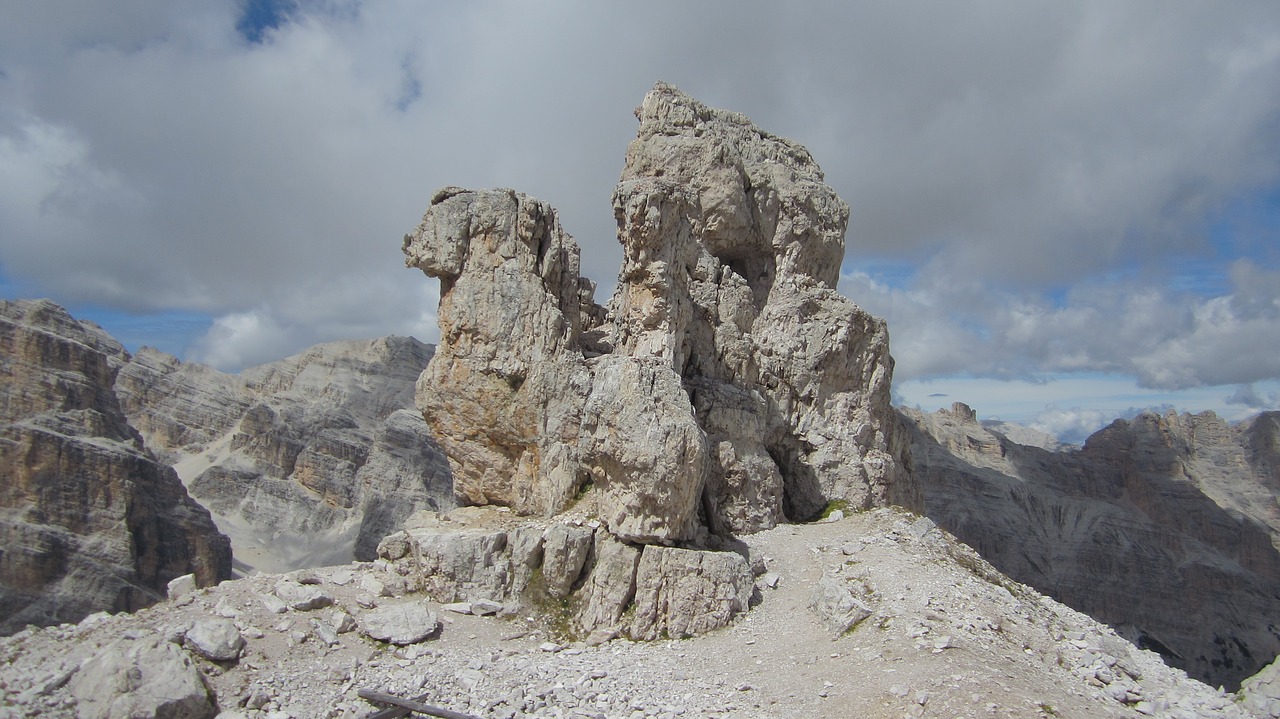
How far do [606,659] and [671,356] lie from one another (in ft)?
31.5

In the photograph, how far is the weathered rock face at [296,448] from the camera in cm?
9875

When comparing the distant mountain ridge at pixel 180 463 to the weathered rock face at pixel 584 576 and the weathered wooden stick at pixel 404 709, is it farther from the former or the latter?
the weathered wooden stick at pixel 404 709

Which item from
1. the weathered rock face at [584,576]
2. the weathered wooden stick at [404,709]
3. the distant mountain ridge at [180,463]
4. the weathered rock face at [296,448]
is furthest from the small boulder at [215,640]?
the weathered rock face at [296,448]

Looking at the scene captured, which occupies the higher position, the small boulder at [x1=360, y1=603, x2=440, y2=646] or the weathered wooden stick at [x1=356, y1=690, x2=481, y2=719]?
the small boulder at [x1=360, y1=603, x2=440, y2=646]

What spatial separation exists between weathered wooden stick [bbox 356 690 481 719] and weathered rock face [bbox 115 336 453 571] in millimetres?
79444

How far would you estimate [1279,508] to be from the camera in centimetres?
9981

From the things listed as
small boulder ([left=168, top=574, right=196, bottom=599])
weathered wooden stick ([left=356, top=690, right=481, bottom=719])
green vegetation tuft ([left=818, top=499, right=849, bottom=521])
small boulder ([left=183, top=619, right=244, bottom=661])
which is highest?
green vegetation tuft ([left=818, top=499, right=849, bottom=521])

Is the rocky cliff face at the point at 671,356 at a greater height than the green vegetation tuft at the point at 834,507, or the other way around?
the rocky cliff face at the point at 671,356

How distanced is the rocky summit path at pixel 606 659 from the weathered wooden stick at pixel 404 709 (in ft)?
1.27

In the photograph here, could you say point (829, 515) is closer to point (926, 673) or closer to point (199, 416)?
point (926, 673)

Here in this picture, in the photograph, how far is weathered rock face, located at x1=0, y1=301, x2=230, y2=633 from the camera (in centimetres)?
6088

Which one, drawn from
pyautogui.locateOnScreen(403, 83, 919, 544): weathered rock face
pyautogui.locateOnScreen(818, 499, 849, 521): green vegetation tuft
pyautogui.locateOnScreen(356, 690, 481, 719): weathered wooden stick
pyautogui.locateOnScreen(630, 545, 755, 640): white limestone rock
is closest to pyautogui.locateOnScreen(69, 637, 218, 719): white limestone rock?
pyautogui.locateOnScreen(356, 690, 481, 719): weathered wooden stick

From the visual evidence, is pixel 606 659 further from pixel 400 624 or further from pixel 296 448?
pixel 296 448

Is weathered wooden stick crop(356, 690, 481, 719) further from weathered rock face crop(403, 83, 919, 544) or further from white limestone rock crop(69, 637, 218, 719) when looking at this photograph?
weathered rock face crop(403, 83, 919, 544)
